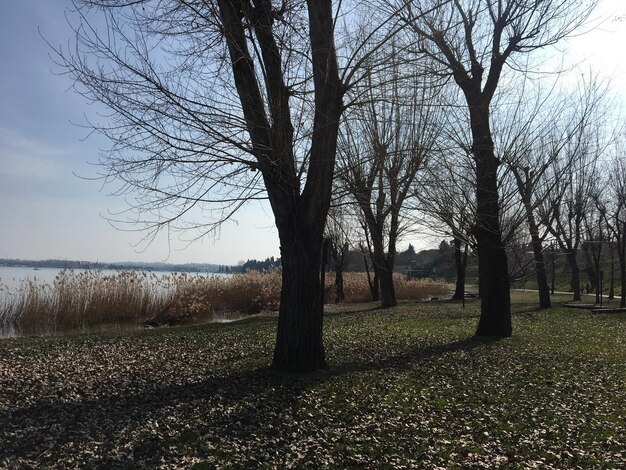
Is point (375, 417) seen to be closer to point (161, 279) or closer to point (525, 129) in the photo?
point (525, 129)

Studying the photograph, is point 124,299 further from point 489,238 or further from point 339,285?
point 339,285

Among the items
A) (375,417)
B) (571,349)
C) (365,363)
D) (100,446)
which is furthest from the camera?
(571,349)

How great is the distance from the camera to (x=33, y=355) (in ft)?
27.6

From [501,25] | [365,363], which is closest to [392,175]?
[365,363]

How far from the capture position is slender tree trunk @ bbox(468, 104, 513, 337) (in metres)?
10.9

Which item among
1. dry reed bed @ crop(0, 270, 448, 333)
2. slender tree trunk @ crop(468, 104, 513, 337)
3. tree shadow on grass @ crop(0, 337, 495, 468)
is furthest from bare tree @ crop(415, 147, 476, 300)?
dry reed bed @ crop(0, 270, 448, 333)

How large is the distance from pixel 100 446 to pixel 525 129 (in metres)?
11.0

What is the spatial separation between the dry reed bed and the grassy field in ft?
13.9

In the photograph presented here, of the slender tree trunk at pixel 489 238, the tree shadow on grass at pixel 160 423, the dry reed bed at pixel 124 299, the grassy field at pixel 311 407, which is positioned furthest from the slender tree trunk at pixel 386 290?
the tree shadow on grass at pixel 160 423

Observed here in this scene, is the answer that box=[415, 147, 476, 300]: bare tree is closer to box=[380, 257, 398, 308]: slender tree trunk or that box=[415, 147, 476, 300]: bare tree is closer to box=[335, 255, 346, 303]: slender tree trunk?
box=[380, 257, 398, 308]: slender tree trunk

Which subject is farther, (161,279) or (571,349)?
(161,279)

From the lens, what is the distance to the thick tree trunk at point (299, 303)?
6996 millimetres

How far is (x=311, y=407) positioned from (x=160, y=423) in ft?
5.40

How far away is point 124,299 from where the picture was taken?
15453 mm
